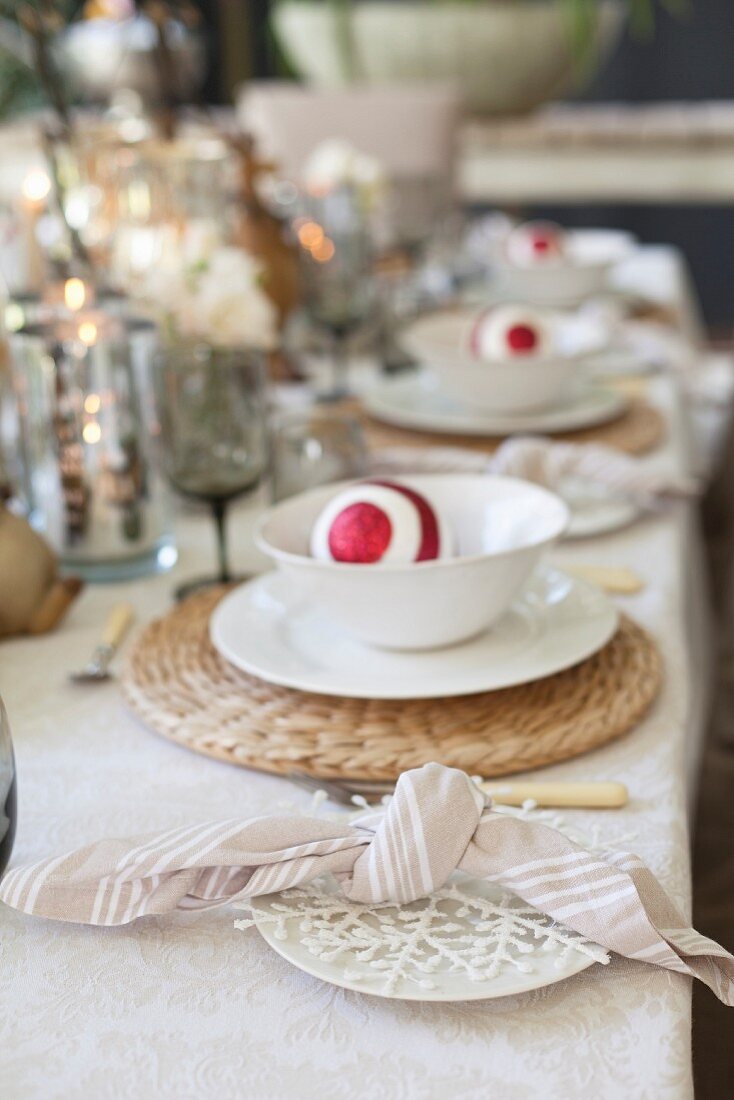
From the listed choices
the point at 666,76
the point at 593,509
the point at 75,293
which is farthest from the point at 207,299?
the point at 666,76

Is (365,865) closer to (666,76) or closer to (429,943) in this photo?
(429,943)

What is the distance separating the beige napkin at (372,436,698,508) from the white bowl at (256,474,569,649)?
0.19 meters

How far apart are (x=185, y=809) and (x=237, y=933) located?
114mm

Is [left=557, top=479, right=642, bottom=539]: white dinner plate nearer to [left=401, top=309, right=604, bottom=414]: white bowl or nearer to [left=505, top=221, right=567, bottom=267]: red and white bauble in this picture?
[left=401, top=309, right=604, bottom=414]: white bowl

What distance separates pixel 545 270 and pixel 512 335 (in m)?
0.70

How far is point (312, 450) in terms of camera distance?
3.33ft

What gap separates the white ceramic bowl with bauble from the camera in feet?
6.47

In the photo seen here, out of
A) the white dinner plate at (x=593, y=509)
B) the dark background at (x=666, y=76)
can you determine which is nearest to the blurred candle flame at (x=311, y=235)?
the white dinner plate at (x=593, y=509)

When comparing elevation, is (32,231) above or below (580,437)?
above

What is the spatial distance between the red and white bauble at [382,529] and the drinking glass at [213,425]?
0.20 m

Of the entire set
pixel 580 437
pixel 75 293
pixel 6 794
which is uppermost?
pixel 75 293

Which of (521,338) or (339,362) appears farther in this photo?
(339,362)

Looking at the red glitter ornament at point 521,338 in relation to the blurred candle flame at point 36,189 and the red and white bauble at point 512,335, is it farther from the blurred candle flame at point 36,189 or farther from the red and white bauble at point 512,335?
the blurred candle flame at point 36,189

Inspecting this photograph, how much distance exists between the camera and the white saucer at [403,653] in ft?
2.38
